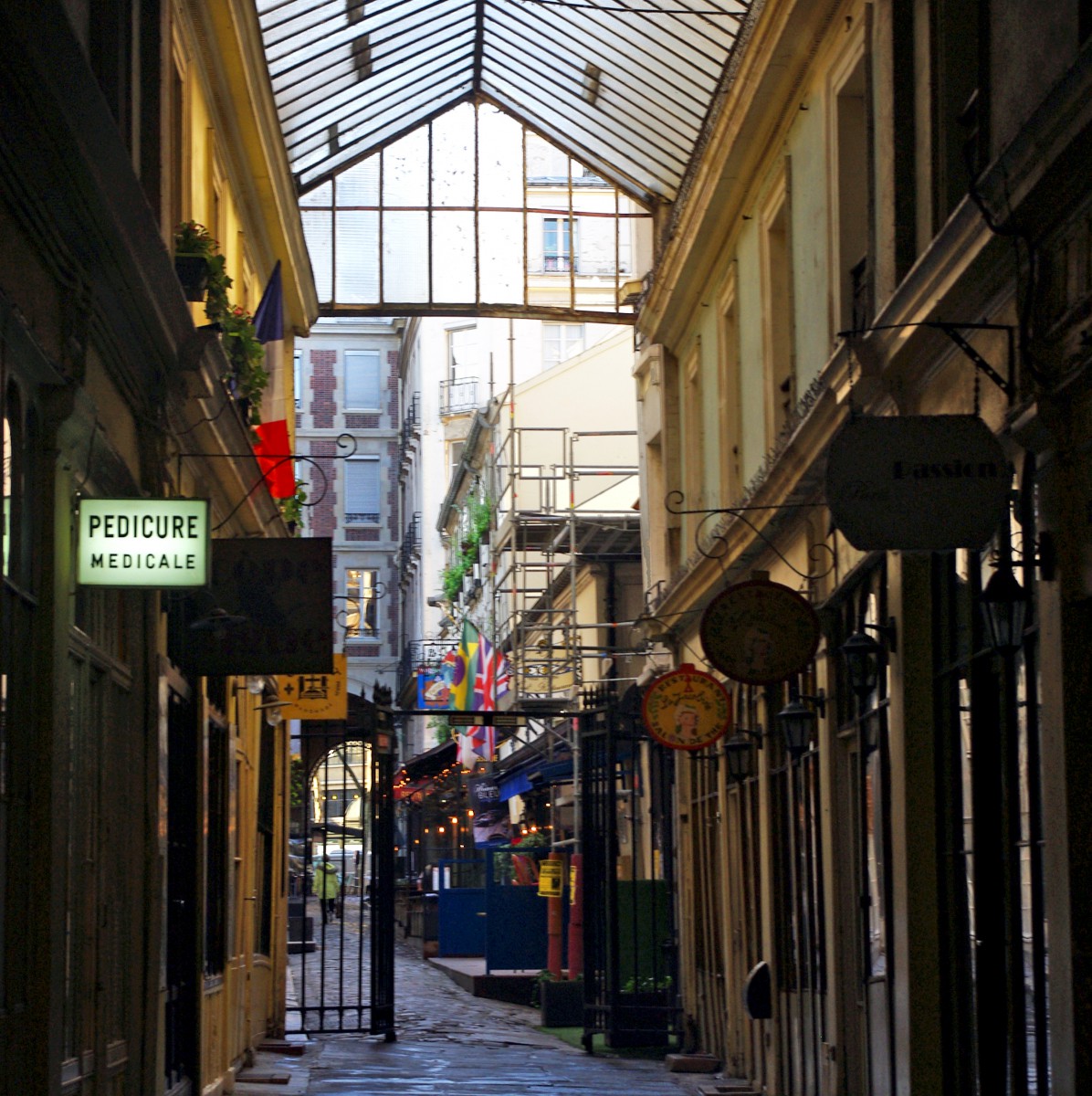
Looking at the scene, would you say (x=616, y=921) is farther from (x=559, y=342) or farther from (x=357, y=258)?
(x=559, y=342)

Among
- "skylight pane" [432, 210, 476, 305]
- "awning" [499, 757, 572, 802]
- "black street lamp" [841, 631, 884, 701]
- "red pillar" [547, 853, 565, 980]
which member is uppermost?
"skylight pane" [432, 210, 476, 305]

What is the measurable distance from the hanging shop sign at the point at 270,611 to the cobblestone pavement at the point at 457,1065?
4486 millimetres

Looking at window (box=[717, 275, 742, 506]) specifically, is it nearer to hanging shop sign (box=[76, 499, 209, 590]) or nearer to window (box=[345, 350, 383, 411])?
hanging shop sign (box=[76, 499, 209, 590])

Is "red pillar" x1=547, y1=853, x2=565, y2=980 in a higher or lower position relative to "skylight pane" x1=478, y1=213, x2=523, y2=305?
lower

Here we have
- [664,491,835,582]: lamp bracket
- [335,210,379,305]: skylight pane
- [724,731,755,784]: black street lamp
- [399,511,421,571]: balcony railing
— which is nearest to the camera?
[664,491,835,582]: lamp bracket

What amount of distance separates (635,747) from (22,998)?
13.7 meters

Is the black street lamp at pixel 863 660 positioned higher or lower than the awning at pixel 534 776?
higher

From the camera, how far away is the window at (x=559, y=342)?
153ft

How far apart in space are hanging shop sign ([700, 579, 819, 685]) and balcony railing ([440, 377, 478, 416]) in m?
42.0

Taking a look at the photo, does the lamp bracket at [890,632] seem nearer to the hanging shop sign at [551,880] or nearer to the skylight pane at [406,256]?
the skylight pane at [406,256]

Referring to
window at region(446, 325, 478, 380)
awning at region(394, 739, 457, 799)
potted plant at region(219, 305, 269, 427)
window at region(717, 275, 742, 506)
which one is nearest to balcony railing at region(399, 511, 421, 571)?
window at region(446, 325, 478, 380)

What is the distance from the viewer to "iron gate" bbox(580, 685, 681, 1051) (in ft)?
61.4

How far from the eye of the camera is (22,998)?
24.0 ft

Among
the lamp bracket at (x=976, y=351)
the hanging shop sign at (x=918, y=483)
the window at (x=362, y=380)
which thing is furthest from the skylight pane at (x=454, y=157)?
the window at (x=362, y=380)
